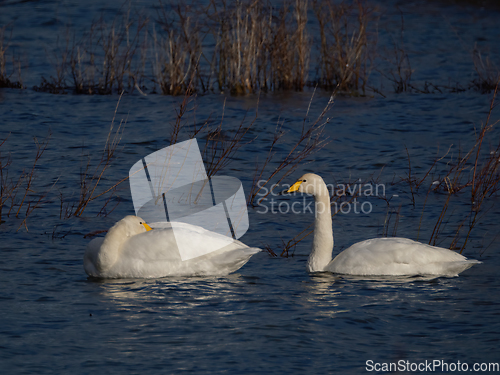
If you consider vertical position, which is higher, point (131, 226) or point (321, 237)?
point (131, 226)

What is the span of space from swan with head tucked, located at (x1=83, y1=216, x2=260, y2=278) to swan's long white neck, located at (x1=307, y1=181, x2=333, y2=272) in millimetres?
676

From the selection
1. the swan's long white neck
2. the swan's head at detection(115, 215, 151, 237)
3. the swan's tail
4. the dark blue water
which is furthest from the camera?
the swan's long white neck

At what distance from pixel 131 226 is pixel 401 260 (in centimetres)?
277

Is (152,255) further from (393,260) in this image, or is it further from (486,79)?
(486,79)

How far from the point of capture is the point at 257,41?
15766 millimetres

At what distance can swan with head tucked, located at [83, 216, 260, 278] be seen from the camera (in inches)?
285

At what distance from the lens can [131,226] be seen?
7.41m

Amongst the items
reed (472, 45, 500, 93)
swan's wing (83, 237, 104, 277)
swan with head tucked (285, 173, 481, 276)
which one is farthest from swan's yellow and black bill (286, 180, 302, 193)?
reed (472, 45, 500, 93)

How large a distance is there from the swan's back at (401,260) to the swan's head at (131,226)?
2.14 meters

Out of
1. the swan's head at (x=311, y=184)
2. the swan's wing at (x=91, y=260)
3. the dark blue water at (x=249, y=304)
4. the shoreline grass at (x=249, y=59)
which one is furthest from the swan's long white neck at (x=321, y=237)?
the shoreline grass at (x=249, y=59)

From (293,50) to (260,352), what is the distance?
458 inches

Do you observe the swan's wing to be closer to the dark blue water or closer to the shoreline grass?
the dark blue water

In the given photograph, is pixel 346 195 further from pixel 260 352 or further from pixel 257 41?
pixel 257 41

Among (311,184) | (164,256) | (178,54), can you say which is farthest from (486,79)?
(164,256)
